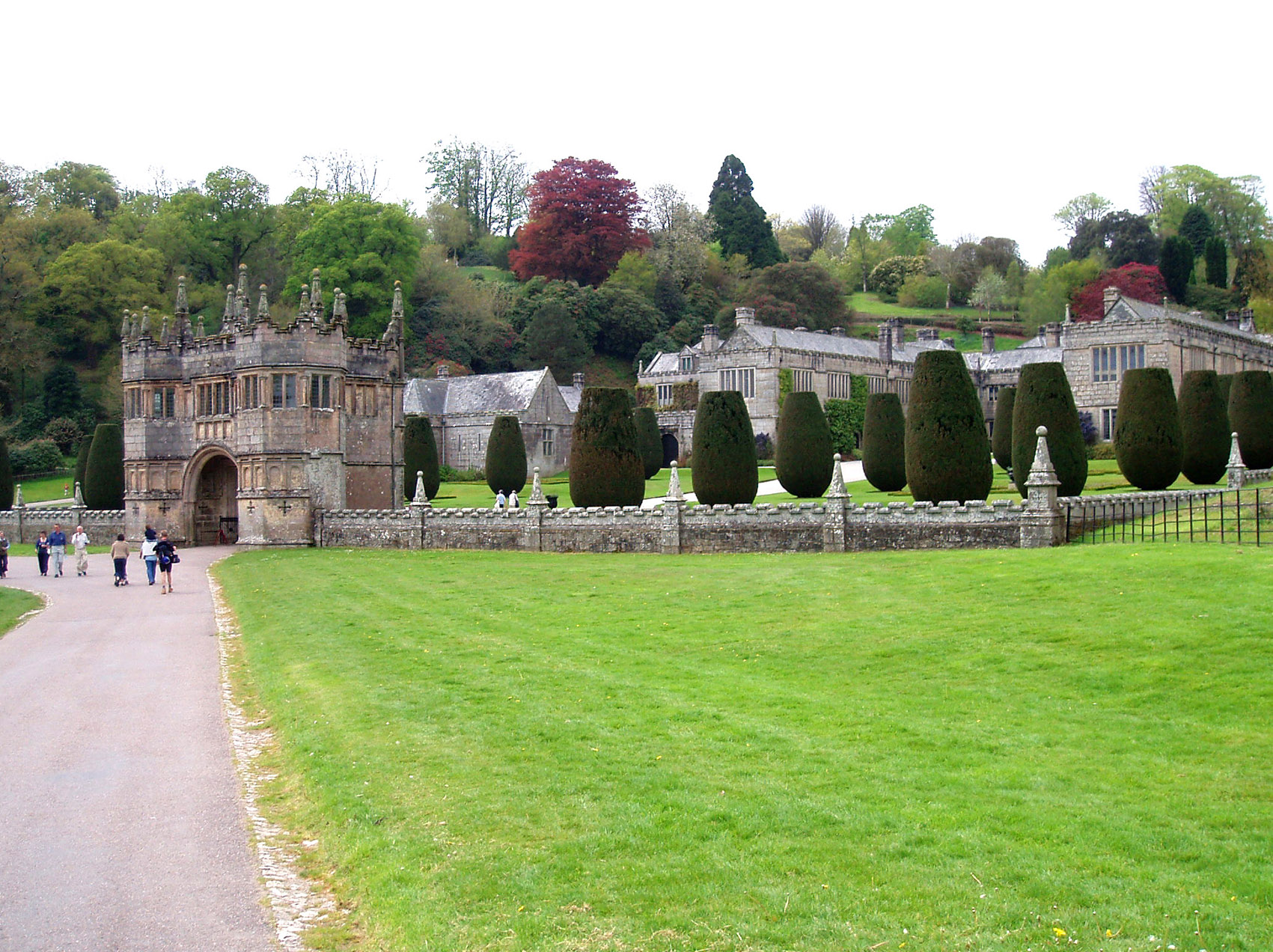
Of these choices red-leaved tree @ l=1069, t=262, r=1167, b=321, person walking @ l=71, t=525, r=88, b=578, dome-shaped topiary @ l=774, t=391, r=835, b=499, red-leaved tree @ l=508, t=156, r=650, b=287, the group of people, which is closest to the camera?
the group of people

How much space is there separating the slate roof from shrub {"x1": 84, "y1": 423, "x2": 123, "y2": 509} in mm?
24423

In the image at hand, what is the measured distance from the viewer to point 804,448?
45.7 meters

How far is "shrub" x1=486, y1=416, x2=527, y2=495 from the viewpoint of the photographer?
5506 centimetres

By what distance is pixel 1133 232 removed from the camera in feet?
385

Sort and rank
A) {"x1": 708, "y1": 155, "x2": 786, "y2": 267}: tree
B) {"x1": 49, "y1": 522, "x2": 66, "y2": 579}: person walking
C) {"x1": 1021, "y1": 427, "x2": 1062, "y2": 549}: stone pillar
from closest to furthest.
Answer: {"x1": 1021, "y1": 427, "x2": 1062, "y2": 549}: stone pillar → {"x1": 49, "y1": 522, "x2": 66, "y2": 579}: person walking → {"x1": 708, "y1": 155, "x2": 786, "y2": 267}: tree

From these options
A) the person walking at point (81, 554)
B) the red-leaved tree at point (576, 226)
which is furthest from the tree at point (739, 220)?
the person walking at point (81, 554)

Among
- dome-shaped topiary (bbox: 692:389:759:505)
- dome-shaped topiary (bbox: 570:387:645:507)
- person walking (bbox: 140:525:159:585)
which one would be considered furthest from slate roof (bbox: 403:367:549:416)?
person walking (bbox: 140:525:159:585)

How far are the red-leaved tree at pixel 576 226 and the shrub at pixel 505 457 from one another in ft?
190

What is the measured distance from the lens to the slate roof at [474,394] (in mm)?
79438

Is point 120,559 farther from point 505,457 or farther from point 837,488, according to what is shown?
point 505,457

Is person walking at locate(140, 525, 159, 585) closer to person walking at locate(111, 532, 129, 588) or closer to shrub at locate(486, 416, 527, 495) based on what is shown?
person walking at locate(111, 532, 129, 588)

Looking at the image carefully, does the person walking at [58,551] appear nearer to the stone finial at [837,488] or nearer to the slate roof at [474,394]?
the stone finial at [837,488]

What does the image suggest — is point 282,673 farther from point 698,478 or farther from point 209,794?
point 698,478

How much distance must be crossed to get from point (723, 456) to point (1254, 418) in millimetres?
20806
